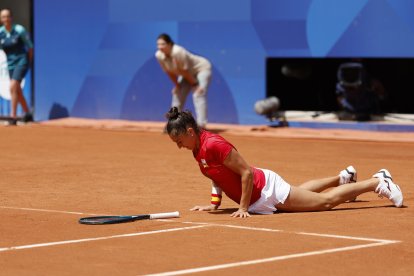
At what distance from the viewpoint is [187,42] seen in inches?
915

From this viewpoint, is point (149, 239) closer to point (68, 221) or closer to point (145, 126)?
point (68, 221)

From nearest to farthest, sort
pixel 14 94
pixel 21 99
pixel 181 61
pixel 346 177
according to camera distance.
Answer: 1. pixel 346 177
2. pixel 181 61
3. pixel 14 94
4. pixel 21 99

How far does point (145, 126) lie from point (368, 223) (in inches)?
533

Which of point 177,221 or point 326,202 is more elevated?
point 326,202

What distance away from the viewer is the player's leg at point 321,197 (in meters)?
10.7

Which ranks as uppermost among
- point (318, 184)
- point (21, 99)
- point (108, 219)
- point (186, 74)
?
point (186, 74)

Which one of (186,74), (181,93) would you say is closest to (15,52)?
(181,93)

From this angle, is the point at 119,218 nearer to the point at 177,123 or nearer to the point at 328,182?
the point at 177,123

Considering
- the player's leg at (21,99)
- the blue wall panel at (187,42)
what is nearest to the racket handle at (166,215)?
the blue wall panel at (187,42)

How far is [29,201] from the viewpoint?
39.3ft

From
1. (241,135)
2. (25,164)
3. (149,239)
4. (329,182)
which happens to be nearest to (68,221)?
(149,239)

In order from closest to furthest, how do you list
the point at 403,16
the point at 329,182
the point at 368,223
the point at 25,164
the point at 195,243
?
the point at 195,243
the point at 368,223
the point at 329,182
the point at 25,164
the point at 403,16

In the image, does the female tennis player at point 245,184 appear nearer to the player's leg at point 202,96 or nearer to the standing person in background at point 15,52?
the player's leg at point 202,96

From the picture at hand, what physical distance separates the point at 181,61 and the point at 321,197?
10.3m
